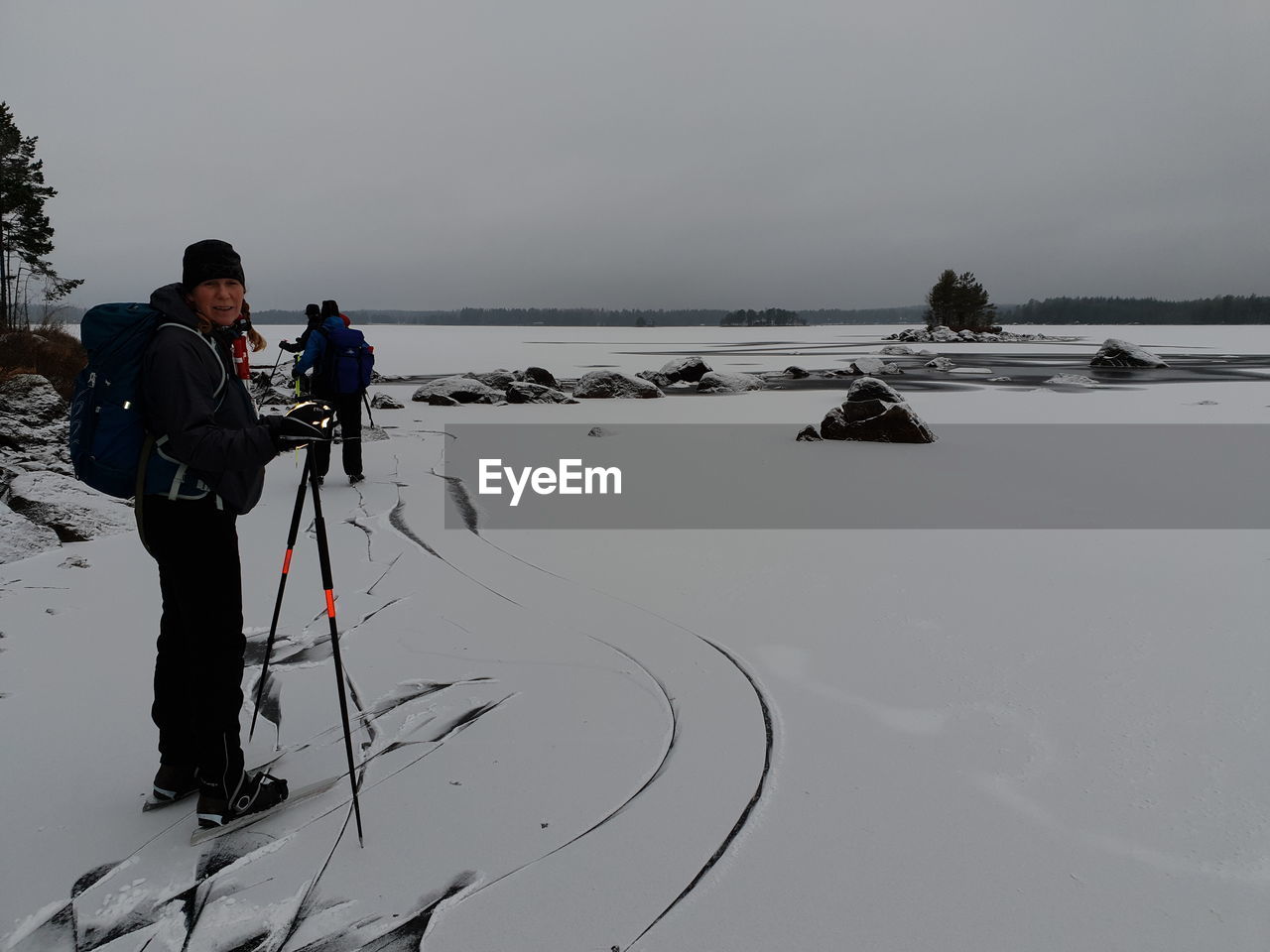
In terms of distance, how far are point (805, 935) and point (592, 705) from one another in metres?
1.50

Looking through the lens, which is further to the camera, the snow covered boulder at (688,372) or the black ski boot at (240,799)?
the snow covered boulder at (688,372)

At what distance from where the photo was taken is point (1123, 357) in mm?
25875

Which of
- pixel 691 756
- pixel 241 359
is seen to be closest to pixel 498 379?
pixel 241 359

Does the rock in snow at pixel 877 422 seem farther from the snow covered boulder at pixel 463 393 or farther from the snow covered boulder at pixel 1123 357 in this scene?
the snow covered boulder at pixel 1123 357

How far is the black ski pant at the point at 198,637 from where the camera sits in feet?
7.83

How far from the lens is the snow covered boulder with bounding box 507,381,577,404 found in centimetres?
1711

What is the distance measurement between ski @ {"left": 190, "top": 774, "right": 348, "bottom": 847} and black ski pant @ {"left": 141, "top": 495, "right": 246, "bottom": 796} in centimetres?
11

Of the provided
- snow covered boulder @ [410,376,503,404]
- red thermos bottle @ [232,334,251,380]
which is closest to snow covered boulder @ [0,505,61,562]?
red thermos bottle @ [232,334,251,380]

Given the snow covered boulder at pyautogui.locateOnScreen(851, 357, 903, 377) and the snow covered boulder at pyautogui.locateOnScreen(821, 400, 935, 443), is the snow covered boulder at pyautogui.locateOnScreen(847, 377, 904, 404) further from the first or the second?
the snow covered boulder at pyautogui.locateOnScreen(851, 357, 903, 377)

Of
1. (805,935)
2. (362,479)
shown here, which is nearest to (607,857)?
(805,935)

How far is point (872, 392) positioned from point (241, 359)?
370 inches

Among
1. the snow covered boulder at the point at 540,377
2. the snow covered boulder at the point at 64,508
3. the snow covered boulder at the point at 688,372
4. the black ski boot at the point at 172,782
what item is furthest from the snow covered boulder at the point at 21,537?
the snow covered boulder at the point at 688,372

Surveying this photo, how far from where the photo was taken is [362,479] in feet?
27.1

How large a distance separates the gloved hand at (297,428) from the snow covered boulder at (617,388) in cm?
1550
